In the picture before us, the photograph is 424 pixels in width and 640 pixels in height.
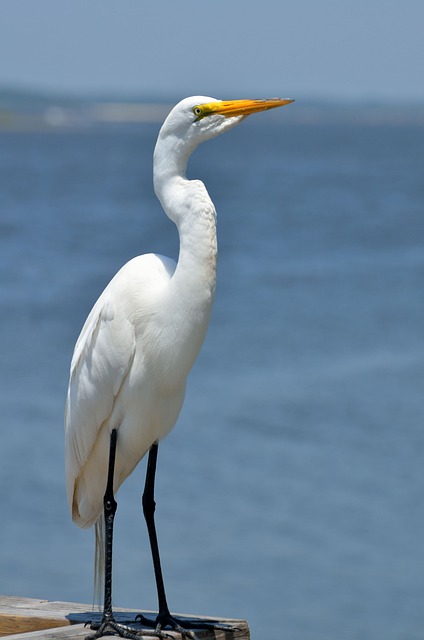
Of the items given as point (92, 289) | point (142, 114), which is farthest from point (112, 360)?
point (142, 114)

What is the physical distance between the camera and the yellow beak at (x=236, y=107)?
3.61m

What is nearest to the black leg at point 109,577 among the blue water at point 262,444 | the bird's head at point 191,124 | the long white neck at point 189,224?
the long white neck at point 189,224

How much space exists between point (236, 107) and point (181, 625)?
1385 millimetres

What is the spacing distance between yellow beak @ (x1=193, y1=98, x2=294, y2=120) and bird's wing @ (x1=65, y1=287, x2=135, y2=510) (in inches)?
22.2

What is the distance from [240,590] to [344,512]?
125 cm

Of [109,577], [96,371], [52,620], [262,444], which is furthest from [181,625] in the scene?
[262,444]

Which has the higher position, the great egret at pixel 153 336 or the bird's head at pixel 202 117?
the bird's head at pixel 202 117

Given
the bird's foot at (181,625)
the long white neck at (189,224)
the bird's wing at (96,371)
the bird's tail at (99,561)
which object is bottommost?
the bird's foot at (181,625)

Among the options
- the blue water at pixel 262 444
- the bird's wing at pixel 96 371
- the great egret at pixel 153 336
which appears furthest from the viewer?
the blue water at pixel 262 444

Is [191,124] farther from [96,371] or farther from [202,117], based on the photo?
[96,371]

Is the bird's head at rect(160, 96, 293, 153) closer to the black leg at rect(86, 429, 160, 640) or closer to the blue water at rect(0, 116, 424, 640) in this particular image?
the black leg at rect(86, 429, 160, 640)

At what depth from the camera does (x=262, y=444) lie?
857 cm

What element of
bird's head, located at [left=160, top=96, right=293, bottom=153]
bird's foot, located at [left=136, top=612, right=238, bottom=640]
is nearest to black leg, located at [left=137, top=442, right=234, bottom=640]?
bird's foot, located at [left=136, top=612, right=238, bottom=640]

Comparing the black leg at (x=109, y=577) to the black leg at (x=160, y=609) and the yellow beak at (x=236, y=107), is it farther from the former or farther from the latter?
the yellow beak at (x=236, y=107)
